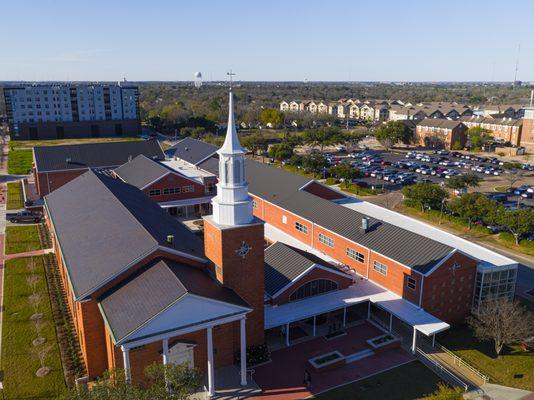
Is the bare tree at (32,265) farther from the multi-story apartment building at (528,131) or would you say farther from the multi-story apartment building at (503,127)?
the multi-story apartment building at (503,127)

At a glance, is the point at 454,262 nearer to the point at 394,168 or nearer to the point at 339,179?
the point at 339,179

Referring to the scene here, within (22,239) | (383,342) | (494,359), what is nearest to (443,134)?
(494,359)

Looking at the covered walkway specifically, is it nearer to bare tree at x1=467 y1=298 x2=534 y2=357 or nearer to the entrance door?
bare tree at x1=467 y1=298 x2=534 y2=357

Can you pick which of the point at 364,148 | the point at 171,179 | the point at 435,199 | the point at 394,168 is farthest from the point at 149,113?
the point at 435,199

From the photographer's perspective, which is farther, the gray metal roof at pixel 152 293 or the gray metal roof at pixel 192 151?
the gray metal roof at pixel 192 151

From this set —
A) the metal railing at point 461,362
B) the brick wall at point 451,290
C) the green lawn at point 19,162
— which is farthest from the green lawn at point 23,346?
the green lawn at point 19,162

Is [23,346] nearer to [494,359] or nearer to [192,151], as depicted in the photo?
[494,359]
